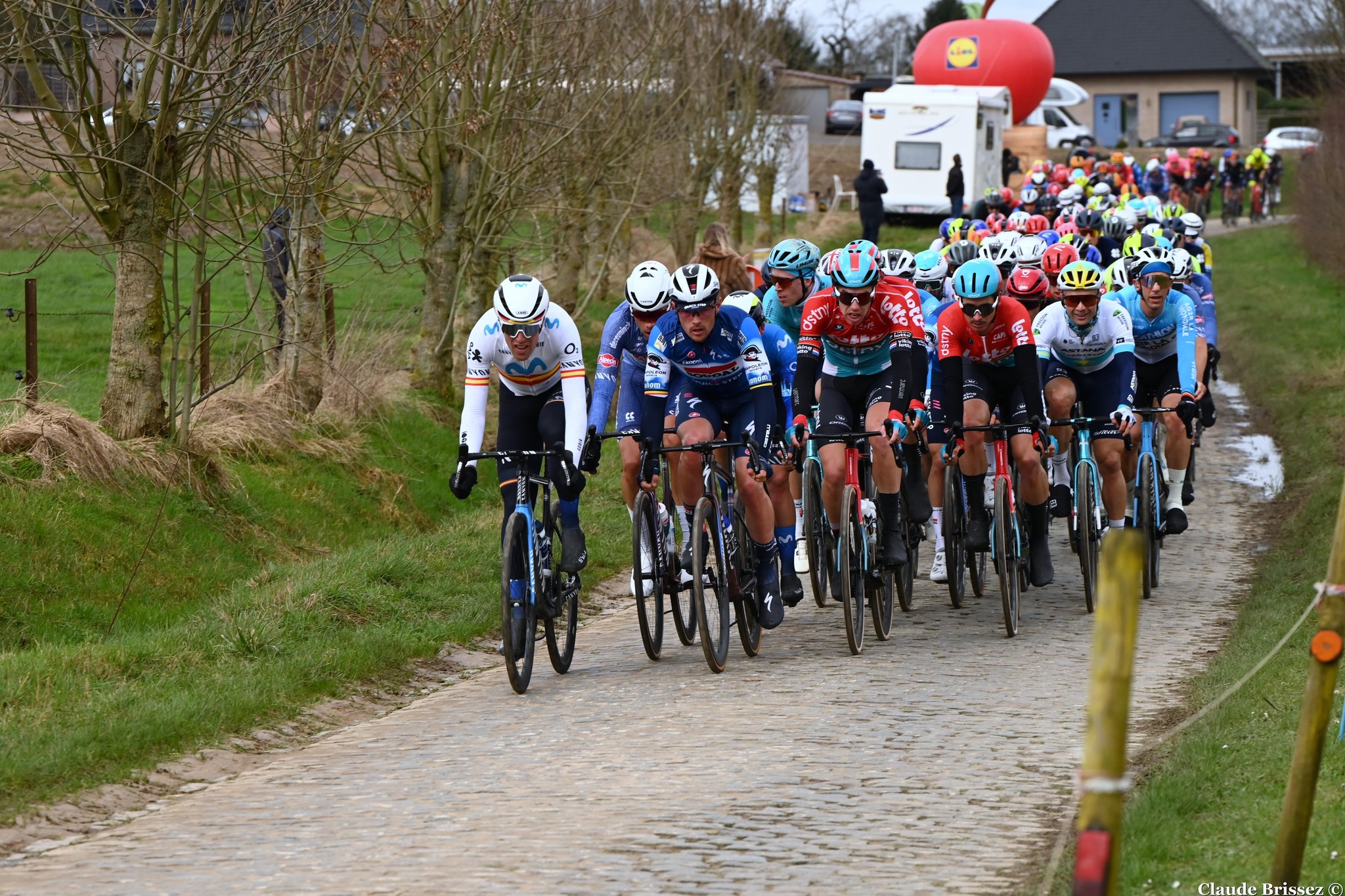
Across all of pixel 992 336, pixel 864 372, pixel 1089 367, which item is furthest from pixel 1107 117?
pixel 864 372

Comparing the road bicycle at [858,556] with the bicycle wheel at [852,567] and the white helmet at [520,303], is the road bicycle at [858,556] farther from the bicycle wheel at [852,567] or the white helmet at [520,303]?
the white helmet at [520,303]

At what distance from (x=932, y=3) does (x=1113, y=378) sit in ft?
311

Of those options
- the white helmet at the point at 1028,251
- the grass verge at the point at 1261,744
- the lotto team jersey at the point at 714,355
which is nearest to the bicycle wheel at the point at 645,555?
the lotto team jersey at the point at 714,355

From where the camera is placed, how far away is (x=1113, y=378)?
12141 mm

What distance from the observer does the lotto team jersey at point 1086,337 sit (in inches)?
466

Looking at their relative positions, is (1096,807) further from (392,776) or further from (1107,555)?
(392,776)

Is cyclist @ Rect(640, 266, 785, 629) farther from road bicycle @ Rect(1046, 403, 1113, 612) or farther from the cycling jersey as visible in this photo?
road bicycle @ Rect(1046, 403, 1113, 612)

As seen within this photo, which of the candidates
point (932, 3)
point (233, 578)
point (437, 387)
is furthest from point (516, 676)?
point (932, 3)

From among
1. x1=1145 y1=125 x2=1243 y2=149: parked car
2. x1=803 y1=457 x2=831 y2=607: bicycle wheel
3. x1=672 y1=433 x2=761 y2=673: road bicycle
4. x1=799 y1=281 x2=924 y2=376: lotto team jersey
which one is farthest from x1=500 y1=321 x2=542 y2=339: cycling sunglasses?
x1=1145 y1=125 x2=1243 y2=149: parked car

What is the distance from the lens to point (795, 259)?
38.8ft

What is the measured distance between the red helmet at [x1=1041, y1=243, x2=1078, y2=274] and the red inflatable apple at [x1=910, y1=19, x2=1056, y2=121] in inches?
1690

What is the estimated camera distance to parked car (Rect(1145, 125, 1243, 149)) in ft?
212

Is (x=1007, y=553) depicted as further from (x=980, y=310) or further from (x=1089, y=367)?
(x=1089, y=367)

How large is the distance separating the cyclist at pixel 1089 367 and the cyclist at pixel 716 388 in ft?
7.93
